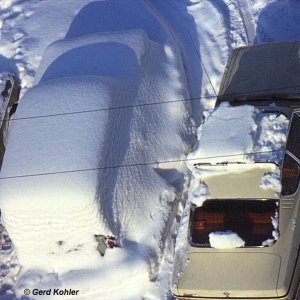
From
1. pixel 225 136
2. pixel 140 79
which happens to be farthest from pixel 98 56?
pixel 225 136

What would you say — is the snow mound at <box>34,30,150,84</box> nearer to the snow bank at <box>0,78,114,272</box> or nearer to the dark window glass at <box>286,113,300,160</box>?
the snow bank at <box>0,78,114,272</box>

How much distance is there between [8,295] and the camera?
7246 mm

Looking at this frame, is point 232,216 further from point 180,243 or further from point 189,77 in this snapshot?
point 189,77

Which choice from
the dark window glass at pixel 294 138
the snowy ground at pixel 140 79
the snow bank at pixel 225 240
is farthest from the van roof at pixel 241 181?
the snowy ground at pixel 140 79

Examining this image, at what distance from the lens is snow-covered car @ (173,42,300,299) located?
5.46 meters

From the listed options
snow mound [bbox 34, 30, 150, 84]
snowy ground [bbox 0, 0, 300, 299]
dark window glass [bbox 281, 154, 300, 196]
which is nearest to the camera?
dark window glass [bbox 281, 154, 300, 196]

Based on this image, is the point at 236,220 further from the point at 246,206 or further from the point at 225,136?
the point at 225,136

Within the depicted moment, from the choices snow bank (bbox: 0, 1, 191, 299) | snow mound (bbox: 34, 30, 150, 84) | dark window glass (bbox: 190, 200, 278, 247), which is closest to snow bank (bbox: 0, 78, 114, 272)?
snow bank (bbox: 0, 1, 191, 299)

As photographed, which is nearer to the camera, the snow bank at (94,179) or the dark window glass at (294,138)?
the dark window glass at (294,138)

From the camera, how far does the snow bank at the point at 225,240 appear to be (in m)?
5.60

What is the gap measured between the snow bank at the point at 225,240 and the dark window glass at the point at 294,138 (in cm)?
110

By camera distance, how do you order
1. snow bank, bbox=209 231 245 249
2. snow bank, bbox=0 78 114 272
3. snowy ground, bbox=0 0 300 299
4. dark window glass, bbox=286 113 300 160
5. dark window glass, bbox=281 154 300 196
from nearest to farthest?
snow bank, bbox=209 231 245 249 < dark window glass, bbox=281 154 300 196 < dark window glass, bbox=286 113 300 160 < snow bank, bbox=0 78 114 272 < snowy ground, bbox=0 0 300 299

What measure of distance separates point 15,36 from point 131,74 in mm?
3446

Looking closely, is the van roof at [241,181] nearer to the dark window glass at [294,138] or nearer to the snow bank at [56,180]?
the dark window glass at [294,138]
